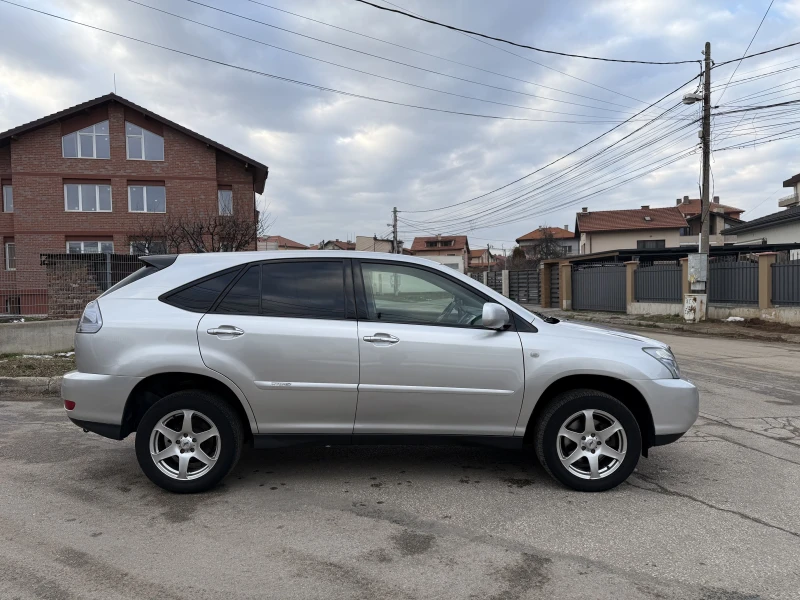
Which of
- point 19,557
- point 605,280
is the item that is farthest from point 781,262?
point 19,557

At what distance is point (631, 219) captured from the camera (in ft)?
185

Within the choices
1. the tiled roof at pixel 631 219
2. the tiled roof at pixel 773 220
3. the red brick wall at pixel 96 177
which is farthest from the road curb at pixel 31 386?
the tiled roof at pixel 631 219

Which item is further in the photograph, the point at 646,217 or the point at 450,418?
the point at 646,217

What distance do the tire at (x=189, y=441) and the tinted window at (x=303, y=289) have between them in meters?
0.77

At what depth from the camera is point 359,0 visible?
10812 mm

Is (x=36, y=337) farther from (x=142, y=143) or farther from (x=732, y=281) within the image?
(x=142, y=143)

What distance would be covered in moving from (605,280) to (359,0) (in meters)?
16.9

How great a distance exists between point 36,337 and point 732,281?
19040 mm

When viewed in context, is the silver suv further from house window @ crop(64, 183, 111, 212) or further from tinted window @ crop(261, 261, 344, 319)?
house window @ crop(64, 183, 111, 212)

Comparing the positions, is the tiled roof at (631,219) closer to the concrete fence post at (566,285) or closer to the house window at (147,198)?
the concrete fence post at (566,285)

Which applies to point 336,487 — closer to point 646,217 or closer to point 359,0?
point 359,0

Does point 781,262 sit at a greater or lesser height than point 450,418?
greater

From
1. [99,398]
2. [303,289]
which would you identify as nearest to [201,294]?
[303,289]

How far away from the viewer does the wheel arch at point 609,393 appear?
396cm
